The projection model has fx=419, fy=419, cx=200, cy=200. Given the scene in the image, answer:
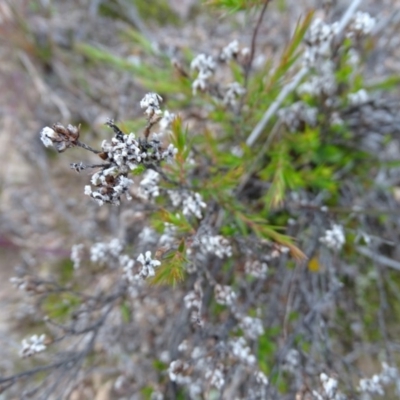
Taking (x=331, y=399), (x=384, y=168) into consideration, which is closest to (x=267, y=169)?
(x=384, y=168)

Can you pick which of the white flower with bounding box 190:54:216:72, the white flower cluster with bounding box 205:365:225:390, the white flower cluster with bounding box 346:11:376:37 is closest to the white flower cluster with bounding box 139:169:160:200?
the white flower with bounding box 190:54:216:72

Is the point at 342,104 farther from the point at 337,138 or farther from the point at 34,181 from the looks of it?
the point at 34,181

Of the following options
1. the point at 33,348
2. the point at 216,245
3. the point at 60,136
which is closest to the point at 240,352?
the point at 216,245

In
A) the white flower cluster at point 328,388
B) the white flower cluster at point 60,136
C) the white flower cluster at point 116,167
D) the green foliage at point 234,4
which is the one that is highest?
the green foliage at point 234,4

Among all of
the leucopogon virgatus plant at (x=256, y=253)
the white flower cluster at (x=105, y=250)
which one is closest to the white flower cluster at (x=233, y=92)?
the leucopogon virgatus plant at (x=256, y=253)

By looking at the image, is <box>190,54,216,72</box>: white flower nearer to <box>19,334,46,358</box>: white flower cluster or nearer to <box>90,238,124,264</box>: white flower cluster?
<box>90,238,124,264</box>: white flower cluster

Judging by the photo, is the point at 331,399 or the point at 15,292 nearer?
the point at 331,399

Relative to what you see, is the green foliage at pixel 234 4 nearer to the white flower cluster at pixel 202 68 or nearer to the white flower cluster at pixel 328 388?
the white flower cluster at pixel 202 68

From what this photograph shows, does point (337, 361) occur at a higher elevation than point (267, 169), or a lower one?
lower
